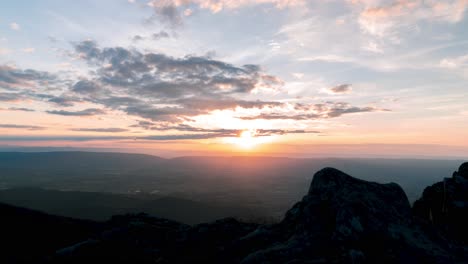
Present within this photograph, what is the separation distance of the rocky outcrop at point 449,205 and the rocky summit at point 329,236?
0.06m

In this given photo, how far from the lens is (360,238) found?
13734mm

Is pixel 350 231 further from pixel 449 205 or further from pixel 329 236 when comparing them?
pixel 449 205

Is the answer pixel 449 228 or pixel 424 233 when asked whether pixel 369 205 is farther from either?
pixel 449 228

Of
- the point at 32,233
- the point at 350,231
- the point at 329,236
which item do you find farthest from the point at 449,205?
the point at 32,233

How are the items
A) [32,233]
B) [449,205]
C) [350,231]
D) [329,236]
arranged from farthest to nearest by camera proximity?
[32,233] → [449,205] → [329,236] → [350,231]

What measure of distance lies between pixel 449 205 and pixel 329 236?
1308 cm

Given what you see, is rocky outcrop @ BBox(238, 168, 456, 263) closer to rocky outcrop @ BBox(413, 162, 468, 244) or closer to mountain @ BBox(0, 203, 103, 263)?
rocky outcrop @ BBox(413, 162, 468, 244)

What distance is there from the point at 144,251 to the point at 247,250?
7360mm

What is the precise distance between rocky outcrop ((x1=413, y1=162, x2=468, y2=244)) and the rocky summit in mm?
60

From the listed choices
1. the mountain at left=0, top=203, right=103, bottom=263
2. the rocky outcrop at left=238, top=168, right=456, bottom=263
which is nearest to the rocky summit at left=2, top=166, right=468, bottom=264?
the rocky outcrop at left=238, top=168, right=456, bottom=263

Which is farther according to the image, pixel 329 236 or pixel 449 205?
pixel 449 205

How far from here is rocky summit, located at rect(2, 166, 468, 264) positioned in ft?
44.0

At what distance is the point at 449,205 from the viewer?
21.1 m

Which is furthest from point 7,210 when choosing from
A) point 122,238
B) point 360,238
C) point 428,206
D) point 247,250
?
point 428,206
